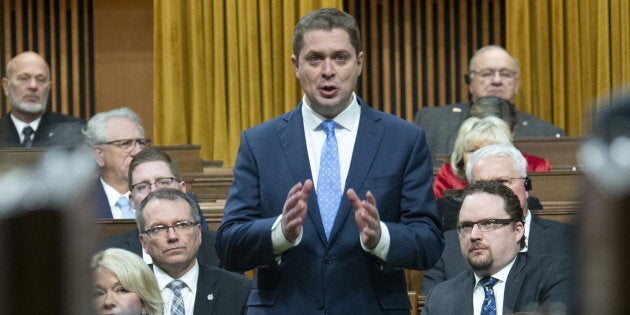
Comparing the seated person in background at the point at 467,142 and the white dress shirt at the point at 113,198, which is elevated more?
the seated person in background at the point at 467,142

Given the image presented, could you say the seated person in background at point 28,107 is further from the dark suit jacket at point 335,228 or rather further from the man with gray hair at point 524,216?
the dark suit jacket at point 335,228

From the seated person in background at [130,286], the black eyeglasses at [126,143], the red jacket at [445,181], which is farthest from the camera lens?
the black eyeglasses at [126,143]

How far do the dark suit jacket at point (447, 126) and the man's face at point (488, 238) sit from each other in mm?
2832

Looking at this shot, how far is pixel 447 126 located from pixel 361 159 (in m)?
4.04

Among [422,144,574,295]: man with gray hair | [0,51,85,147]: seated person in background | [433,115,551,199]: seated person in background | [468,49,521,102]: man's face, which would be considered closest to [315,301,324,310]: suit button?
[422,144,574,295]: man with gray hair

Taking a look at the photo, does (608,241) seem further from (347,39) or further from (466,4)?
(466,4)

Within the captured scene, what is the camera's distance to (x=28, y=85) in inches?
251

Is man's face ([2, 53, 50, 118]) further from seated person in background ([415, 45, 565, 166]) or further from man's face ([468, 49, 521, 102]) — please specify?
man's face ([468, 49, 521, 102])

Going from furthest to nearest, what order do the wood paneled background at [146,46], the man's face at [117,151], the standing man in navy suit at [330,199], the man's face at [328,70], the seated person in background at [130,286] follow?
1. the wood paneled background at [146,46]
2. the man's face at [117,151]
3. the seated person in background at [130,286]
4. the man's face at [328,70]
5. the standing man in navy suit at [330,199]

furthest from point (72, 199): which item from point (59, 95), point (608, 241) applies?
point (59, 95)

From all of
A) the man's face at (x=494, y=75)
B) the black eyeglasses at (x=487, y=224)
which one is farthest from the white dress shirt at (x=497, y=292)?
the man's face at (x=494, y=75)

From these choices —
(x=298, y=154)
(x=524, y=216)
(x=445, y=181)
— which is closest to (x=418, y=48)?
(x=445, y=181)

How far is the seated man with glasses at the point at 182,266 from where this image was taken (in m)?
3.70

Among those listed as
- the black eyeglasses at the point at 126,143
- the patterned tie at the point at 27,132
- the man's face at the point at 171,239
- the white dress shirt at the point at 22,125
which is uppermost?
the white dress shirt at the point at 22,125
